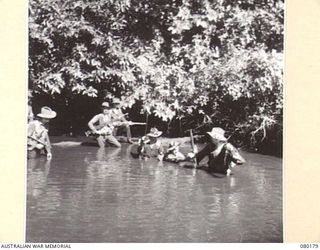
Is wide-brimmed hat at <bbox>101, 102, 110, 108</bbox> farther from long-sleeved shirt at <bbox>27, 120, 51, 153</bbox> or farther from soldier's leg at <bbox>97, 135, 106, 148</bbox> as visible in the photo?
long-sleeved shirt at <bbox>27, 120, 51, 153</bbox>

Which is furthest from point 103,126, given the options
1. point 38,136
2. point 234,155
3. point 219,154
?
point 234,155

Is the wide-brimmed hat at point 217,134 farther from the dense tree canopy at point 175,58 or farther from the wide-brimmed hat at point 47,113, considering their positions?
the wide-brimmed hat at point 47,113

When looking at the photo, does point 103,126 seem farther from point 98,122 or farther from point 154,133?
point 154,133

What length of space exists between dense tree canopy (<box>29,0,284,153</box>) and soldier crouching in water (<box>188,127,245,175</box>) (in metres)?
0.12

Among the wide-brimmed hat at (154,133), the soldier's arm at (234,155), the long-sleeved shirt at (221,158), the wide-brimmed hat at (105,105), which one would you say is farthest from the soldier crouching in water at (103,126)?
the soldier's arm at (234,155)

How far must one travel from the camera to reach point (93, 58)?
5008 mm

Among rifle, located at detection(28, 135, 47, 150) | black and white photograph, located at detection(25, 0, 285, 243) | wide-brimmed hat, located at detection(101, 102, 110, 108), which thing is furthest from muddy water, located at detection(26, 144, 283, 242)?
wide-brimmed hat, located at detection(101, 102, 110, 108)

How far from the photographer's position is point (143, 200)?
15.7 ft

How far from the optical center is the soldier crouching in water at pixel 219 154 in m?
4.88

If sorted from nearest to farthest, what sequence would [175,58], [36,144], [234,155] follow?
1. [36,144]
2. [234,155]
3. [175,58]

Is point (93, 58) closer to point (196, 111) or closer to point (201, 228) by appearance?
point (196, 111)

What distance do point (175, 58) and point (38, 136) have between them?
1.31 meters

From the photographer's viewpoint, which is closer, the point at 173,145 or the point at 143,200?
the point at 143,200
